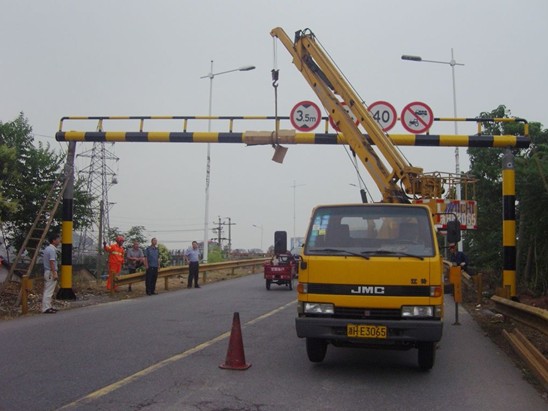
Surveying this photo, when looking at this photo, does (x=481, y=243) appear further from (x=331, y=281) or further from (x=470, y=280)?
(x=331, y=281)

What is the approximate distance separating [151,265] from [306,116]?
720cm

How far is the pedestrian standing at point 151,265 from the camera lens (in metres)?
18.2

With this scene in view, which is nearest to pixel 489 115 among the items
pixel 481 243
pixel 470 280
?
pixel 481 243

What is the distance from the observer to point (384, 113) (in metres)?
14.3

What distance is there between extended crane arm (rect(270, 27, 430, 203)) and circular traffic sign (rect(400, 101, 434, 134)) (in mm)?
3168

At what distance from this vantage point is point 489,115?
25891 millimetres

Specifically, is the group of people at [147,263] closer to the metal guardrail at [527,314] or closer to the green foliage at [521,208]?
the green foliage at [521,208]

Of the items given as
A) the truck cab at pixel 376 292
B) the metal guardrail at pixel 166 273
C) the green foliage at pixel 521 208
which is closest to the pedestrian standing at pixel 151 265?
the metal guardrail at pixel 166 273

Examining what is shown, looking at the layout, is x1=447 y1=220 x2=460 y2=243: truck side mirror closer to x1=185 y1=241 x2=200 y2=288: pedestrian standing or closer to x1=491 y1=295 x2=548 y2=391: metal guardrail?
x1=491 y1=295 x2=548 y2=391: metal guardrail

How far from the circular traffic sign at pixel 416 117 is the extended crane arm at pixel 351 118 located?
10.4ft

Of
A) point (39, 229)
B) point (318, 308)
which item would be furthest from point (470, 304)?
point (39, 229)

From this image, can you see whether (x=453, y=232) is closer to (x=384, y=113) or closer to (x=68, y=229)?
(x=384, y=113)

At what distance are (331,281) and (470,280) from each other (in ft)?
40.7

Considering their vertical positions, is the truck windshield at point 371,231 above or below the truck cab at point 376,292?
above
